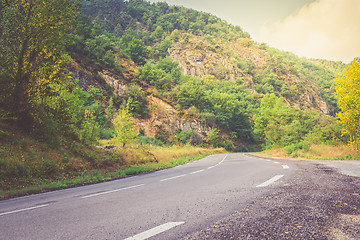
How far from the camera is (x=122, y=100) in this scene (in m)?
39.1

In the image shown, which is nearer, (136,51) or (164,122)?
(164,122)

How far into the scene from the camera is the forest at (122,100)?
32.1 ft

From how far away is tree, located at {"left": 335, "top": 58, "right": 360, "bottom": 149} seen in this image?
574 inches

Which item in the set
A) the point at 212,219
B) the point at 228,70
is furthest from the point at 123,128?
the point at 228,70

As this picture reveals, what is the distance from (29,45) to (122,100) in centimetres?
2921

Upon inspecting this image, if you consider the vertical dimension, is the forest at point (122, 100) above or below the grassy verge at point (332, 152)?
above

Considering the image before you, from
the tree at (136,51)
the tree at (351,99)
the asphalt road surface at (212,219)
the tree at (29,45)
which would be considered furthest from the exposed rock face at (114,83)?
the asphalt road surface at (212,219)

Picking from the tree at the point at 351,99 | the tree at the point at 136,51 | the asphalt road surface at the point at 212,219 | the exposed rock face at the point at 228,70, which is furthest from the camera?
the exposed rock face at the point at 228,70

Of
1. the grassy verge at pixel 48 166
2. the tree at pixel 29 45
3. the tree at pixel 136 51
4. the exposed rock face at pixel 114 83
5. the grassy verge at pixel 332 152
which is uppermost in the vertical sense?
the tree at pixel 136 51

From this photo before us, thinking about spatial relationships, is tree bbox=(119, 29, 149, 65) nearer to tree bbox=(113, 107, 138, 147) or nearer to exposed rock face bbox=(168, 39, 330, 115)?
exposed rock face bbox=(168, 39, 330, 115)

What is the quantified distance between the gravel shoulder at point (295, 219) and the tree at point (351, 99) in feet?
48.9

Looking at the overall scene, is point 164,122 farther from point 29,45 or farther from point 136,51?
point 29,45

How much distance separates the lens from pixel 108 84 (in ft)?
130

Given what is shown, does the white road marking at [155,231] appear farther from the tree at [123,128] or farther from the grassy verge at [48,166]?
the tree at [123,128]
